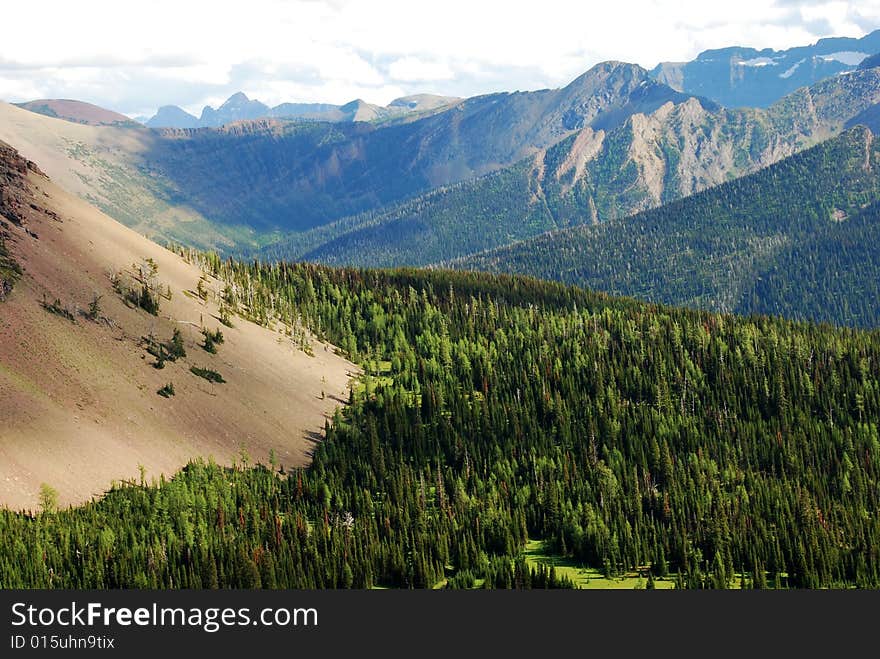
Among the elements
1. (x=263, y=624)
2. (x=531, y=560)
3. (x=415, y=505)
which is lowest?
(x=263, y=624)

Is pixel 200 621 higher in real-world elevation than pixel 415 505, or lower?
lower

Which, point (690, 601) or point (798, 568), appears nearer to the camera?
point (690, 601)

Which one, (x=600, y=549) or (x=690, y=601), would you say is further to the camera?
(x=600, y=549)

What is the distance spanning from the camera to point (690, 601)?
136 meters

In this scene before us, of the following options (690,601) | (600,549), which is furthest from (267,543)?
(690,601)

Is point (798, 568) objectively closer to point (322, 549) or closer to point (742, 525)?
point (742, 525)

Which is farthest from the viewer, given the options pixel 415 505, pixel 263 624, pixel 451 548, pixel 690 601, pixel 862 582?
pixel 415 505

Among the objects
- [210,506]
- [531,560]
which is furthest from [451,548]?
[210,506]

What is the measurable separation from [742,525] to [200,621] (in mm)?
106852

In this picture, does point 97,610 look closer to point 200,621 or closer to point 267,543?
point 200,621

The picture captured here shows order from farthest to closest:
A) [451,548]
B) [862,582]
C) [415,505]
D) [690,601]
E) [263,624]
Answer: [415,505], [451,548], [862,582], [690,601], [263,624]

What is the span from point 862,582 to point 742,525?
85.2 ft

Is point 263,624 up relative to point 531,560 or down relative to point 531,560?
down

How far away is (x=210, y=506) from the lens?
189500 millimetres
